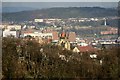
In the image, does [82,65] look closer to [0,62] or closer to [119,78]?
[119,78]

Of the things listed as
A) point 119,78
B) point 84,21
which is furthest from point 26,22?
point 119,78

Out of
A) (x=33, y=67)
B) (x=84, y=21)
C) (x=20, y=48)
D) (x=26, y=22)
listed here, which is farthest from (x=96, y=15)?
(x=33, y=67)

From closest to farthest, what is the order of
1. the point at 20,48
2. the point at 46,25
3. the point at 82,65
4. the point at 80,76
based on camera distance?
the point at 80,76 → the point at 82,65 → the point at 20,48 → the point at 46,25

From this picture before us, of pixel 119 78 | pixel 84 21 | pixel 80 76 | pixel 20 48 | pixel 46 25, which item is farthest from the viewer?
pixel 46 25

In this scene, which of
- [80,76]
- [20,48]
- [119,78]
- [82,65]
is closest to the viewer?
[119,78]

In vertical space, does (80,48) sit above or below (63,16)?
below

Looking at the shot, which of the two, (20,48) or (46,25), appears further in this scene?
(46,25)

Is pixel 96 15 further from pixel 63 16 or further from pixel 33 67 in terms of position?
pixel 33 67

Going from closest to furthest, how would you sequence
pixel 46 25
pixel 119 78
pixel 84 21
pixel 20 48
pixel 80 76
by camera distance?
pixel 119 78
pixel 80 76
pixel 20 48
pixel 84 21
pixel 46 25

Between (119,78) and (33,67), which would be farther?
(33,67)
